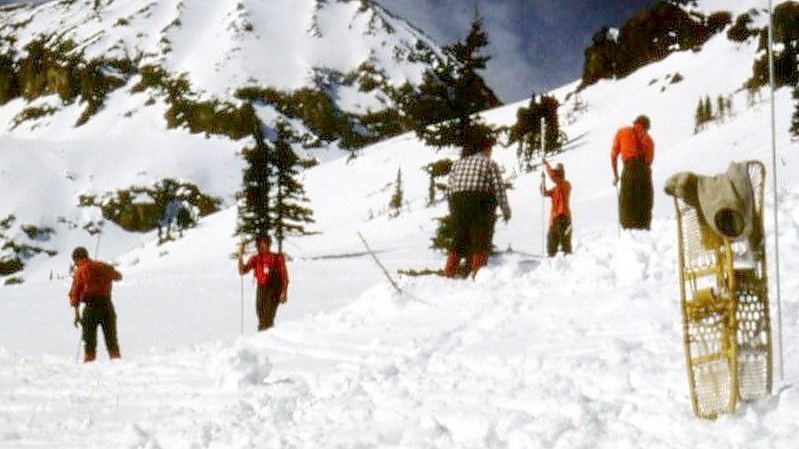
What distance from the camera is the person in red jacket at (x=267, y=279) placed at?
1166 centimetres

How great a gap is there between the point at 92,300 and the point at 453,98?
15.2 metres

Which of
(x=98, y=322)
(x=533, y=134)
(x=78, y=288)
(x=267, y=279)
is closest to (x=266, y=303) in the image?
(x=267, y=279)

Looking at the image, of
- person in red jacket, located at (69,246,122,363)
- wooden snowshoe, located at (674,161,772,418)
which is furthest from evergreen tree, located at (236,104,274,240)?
wooden snowshoe, located at (674,161,772,418)

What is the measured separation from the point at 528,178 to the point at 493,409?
3535 centimetres

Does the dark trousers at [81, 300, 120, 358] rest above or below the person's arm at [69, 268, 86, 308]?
below

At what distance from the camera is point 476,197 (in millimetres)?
10242

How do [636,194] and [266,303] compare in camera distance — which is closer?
[636,194]

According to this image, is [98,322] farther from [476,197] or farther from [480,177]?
[480,177]

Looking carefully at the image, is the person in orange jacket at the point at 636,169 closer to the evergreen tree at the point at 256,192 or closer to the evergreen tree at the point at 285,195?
the evergreen tree at the point at 285,195

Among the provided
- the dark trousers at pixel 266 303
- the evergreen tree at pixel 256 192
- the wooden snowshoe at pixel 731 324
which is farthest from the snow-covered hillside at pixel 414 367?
the evergreen tree at pixel 256 192

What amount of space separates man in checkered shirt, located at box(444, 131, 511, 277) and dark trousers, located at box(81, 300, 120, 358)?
178 inches

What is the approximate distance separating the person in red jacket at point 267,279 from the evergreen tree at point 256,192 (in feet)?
95.4

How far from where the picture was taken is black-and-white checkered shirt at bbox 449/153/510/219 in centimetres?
1023

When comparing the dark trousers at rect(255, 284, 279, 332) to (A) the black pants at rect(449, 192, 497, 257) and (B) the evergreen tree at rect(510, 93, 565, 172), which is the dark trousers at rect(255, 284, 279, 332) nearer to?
(A) the black pants at rect(449, 192, 497, 257)
